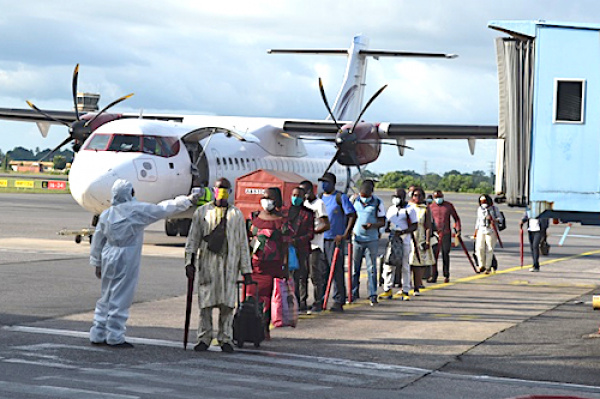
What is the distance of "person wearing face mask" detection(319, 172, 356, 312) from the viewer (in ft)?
49.5

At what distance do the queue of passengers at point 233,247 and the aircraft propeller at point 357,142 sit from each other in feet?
44.8

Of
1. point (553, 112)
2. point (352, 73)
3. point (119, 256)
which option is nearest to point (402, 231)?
point (553, 112)

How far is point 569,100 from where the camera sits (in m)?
11.2

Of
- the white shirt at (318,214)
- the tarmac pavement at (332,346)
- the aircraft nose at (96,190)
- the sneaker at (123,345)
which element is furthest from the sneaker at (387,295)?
the aircraft nose at (96,190)

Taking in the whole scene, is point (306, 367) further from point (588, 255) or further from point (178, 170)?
point (588, 255)

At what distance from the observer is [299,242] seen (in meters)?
13.9

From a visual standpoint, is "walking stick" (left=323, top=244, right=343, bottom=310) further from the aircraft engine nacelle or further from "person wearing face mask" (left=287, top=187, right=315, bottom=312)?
the aircraft engine nacelle

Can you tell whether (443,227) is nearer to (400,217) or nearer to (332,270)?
(400,217)

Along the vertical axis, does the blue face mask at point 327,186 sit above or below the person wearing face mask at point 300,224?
above

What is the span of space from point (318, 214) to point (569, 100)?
15.9 ft

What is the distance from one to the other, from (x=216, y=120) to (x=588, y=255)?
1145 centimetres

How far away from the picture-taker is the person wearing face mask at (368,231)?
52.0ft

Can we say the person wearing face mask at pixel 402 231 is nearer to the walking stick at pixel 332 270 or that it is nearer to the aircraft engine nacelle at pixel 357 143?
the walking stick at pixel 332 270

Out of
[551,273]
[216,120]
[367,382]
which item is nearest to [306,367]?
[367,382]
